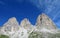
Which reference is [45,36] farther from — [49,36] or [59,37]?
[59,37]

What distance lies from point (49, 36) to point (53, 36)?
14.4ft

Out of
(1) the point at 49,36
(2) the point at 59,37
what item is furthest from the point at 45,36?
(2) the point at 59,37

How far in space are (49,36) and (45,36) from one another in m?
4.61

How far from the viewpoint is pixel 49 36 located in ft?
647

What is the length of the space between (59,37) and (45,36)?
17.5 meters

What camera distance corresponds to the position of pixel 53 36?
196 meters

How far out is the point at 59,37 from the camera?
7407 inches

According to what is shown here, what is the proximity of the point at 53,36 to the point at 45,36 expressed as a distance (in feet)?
29.5

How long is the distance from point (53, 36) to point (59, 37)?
30.7ft
